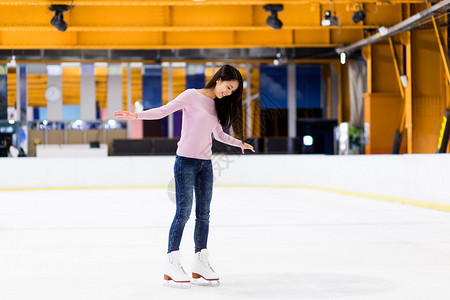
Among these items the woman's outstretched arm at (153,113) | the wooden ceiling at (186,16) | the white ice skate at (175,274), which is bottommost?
the white ice skate at (175,274)

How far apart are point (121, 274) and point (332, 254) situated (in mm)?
2284

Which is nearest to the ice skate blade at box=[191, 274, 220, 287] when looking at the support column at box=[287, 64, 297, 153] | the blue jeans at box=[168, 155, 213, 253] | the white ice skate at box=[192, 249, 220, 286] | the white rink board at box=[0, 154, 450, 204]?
the white ice skate at box=[192, 249, 220, 286]

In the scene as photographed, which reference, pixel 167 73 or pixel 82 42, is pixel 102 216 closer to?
pixel 82 42

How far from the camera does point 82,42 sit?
21.9 m

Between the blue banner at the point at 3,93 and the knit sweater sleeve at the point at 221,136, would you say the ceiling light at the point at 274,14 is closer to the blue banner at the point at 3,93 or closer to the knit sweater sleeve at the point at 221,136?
the knit sweater sleeve at the point at 221,136

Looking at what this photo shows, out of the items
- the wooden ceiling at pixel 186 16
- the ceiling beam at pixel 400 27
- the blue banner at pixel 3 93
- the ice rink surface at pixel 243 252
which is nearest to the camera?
the ice rink surface at pixel 243 252

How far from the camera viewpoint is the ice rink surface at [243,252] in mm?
4848

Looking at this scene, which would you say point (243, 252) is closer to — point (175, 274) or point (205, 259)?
point (205, 259)

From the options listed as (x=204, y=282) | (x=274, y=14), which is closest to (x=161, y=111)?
(x=204, y=282)

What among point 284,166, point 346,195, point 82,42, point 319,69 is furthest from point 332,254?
point 319,69

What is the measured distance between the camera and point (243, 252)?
691cm

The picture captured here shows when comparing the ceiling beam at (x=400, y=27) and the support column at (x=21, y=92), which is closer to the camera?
the ceiling beam at (x=400, y=27)

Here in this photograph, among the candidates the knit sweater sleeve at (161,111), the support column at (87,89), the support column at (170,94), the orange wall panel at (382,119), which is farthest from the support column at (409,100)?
the knit sweater sleeve at (161,111)

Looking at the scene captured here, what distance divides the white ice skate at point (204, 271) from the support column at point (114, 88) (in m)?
25.4
